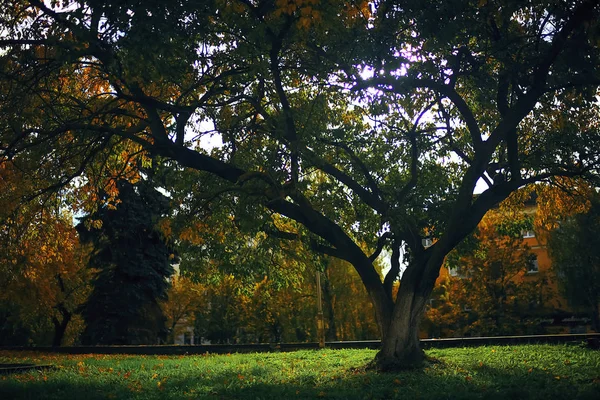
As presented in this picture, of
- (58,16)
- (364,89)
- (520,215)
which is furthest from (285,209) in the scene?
(520,215)

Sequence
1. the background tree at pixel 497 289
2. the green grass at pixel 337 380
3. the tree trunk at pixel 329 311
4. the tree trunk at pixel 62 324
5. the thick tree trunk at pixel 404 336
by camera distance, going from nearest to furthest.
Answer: the green grass at pixel 337 380
the thick tree trunk at pixel 404 336
the tree trunk at pixel 62 324
the background tree at pixel 497 289
the tree trunk at pixel 329 311

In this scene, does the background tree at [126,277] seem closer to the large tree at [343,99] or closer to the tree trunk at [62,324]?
the tree trunk at [62,324]

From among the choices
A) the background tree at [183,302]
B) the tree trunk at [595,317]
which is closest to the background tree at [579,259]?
the tree trunk at [595,317]

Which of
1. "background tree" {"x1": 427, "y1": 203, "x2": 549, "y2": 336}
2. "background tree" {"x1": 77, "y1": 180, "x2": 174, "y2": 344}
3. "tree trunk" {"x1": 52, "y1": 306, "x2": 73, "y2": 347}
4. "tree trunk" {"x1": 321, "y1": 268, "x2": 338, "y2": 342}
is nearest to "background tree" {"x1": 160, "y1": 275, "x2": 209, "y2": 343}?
"tree trunk" {"x1": 321, "y1": 268, "x2": 338, "y2": 342}

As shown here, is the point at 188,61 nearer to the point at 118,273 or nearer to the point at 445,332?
the point at 118,273

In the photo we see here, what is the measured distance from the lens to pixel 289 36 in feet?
43.4

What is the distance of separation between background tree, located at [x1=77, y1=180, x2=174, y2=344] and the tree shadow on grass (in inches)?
907

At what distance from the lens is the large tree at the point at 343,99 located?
39.9 feet

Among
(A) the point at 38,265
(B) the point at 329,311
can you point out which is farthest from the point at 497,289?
(A) the point at 38,265

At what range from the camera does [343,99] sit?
1831 centimetres

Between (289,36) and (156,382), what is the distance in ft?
25.2

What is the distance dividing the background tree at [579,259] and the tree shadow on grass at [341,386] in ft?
123

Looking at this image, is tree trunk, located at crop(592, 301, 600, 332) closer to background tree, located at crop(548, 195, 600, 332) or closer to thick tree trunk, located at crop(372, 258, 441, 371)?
background tree, located at crop(548, 195, 600, 332)

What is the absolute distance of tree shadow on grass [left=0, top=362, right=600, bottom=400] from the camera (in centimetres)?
1045
